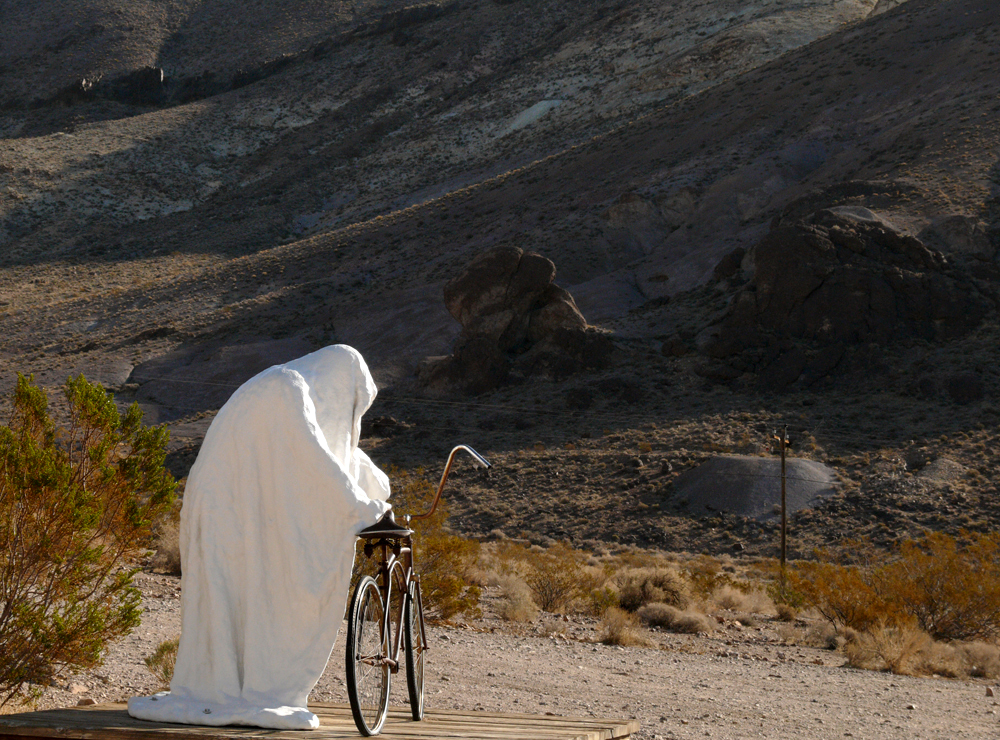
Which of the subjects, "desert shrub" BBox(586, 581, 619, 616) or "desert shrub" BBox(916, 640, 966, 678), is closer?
"desert shrub" BBox(916, 640, 966, 678)

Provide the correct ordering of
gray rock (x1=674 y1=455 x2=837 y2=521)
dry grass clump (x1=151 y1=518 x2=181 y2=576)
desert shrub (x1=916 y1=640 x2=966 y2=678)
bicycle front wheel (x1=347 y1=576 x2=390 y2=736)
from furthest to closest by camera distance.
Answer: gray rock (x1=674 y1=455 x2=837 y2=521), dry grass clump (x1=151 y1=518 x2=181 y2=576), desert shrub (x1=916 y1=640 x2=966 y2=678), bicycle front wheel (x1=347 y1=576 x2=390 y2=736)

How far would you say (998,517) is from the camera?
88.5 ft

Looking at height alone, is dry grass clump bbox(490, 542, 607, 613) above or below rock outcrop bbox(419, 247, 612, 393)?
Result: below

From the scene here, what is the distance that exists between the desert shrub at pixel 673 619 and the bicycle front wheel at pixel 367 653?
9.78 m

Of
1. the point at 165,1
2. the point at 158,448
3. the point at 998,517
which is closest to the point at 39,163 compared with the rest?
the point at 165,1

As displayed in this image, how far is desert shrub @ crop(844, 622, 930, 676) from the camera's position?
453 inches

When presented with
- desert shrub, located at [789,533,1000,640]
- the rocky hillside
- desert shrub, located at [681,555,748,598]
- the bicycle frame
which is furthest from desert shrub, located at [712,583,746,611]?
the bicycle frame

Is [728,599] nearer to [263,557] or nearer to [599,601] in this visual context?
[599,601]

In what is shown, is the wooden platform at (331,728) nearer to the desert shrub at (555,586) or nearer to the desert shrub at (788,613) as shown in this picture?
the desert shrub at (555,586)

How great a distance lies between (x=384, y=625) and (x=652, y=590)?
1166cm

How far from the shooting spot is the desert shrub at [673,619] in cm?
1449

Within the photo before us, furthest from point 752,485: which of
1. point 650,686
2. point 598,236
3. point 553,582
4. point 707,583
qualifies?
point 598,236

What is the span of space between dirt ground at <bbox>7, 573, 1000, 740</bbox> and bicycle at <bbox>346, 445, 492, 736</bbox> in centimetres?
157

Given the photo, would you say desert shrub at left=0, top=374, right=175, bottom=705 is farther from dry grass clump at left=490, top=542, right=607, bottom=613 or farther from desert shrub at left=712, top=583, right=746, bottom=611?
desert shrub at left=712, top=583, right=746, bottom=611
